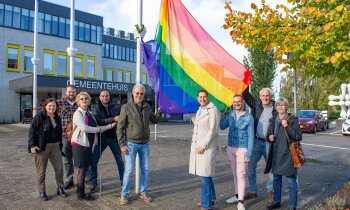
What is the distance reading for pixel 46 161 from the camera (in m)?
5.96

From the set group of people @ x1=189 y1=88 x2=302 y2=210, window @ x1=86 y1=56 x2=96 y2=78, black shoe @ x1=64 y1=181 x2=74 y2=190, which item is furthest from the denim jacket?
window @ x1=86 y1=56 x2=96 y2=78

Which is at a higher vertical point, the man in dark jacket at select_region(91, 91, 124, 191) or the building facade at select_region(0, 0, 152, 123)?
the building facade at select_region(0, 0, 152, 123)

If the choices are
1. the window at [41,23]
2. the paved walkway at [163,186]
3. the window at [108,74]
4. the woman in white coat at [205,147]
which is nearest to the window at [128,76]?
the window at [108,74]

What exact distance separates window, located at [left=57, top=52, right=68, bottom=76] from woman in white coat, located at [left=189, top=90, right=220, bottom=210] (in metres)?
31.5

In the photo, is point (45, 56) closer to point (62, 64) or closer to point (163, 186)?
point (62, 64)

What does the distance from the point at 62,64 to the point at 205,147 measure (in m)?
32.1

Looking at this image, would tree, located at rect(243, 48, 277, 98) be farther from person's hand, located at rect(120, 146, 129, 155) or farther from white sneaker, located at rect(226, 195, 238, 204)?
person's hand, located at rect(120, 146, 129, 155)

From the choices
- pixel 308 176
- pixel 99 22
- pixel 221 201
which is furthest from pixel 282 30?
pixel 99 22

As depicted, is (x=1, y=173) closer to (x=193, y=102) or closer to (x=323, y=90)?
(x=193, y=102)

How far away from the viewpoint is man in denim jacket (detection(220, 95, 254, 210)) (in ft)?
17.9

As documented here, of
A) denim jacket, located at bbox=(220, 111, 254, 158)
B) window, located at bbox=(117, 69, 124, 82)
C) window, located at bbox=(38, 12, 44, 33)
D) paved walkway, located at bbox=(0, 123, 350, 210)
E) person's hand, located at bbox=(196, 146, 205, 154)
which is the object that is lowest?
paved walkway, located at bbox=(0, 123, 350, 210)

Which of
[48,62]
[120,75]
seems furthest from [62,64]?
[120,75]

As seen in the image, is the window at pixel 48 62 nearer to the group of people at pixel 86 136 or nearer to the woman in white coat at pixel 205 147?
the group of people at pixel 86 136

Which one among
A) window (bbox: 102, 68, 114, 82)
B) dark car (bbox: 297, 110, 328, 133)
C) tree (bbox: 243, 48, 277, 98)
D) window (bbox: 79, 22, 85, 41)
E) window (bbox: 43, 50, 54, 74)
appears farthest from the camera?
window (bbox: 102, 68, 114, 82)
